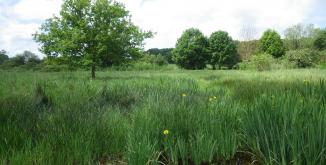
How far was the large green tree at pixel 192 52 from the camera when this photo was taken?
44.6m

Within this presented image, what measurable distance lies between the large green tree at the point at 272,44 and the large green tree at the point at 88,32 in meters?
40.4

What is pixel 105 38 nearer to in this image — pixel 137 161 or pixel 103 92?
pixel 103 92

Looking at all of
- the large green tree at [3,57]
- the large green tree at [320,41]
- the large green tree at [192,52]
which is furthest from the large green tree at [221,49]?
the large green tree at [3,57]

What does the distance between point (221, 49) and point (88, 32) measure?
3539 centimetres

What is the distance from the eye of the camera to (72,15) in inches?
468

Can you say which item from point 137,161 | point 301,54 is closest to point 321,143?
point 137,161

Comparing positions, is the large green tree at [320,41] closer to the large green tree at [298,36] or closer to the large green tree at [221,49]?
the large green tree at [298,36]

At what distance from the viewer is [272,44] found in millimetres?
47906

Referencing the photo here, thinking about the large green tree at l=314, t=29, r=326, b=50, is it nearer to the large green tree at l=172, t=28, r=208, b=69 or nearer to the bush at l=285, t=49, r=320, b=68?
the bush at l=285, t=49, r=320, b=68

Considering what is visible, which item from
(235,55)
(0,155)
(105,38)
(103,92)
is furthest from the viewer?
(235,55)

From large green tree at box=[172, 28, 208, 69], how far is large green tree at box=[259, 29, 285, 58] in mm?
10624

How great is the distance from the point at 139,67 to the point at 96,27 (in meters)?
21.6

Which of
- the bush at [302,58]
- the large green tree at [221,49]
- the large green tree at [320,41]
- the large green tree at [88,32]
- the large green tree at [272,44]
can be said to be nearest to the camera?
the large green tree at [88,32]

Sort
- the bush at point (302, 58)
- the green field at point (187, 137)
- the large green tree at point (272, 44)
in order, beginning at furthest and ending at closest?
the large green tree at point (272, 44)
the bush at point (302, 58)
the green field at point (187, 137)
